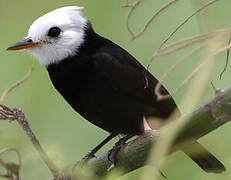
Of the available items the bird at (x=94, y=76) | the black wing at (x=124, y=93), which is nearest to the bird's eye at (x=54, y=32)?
the bird at (x=94, y=76)

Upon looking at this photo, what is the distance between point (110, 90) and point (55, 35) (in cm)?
49

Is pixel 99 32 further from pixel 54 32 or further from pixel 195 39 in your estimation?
pixel 195 39

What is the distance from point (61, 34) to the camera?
3.11 metres

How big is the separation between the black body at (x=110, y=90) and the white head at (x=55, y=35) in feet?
0.25

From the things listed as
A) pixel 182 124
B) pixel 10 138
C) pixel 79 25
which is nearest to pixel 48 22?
pixel 79 25

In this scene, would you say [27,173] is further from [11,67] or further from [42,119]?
[11,67]

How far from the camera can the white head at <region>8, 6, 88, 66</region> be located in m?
2.99

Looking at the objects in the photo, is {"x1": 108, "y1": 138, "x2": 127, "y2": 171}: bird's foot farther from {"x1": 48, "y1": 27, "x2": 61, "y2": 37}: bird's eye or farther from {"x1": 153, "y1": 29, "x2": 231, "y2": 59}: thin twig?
{"x1": 48, "y1": 27, "x2": 61, "y2": 37}: bird's eye

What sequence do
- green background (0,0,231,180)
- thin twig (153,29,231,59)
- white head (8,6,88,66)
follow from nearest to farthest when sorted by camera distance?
thin twig (153,29,231,59) → green background (0,0,231,180) → white head (8,6,88,66)

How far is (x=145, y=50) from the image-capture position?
2.82 meters

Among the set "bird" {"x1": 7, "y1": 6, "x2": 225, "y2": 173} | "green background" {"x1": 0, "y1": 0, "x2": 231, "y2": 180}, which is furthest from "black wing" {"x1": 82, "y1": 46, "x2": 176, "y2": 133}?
"green background" {"x1": 0, "y1": 0, "x2": 231, "y2": 180}

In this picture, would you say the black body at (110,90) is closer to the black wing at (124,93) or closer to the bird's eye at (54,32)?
the black wing at (124,93)

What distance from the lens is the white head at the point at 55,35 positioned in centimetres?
299

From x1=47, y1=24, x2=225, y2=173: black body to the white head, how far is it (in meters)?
0.08
